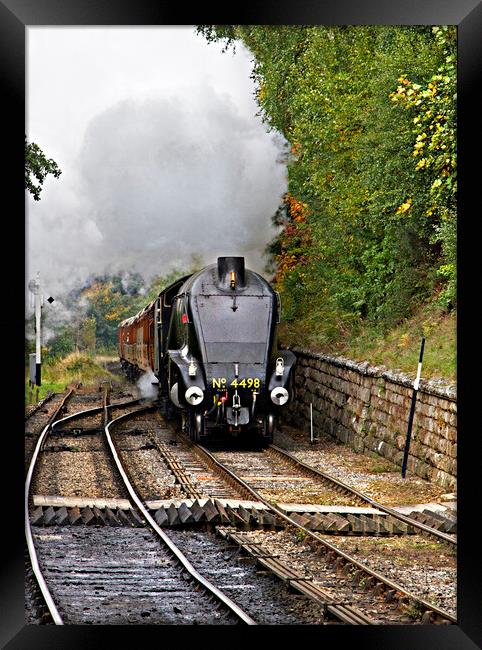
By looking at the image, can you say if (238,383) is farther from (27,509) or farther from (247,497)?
(27,509)

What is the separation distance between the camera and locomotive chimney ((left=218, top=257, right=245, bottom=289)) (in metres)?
12.9

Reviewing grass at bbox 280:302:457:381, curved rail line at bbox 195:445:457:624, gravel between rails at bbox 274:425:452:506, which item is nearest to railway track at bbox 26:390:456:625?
curved rail line at bbox 195:445:457:624

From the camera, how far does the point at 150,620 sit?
214 inches

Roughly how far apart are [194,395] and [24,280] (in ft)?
24.5

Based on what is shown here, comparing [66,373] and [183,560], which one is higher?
[66,373]

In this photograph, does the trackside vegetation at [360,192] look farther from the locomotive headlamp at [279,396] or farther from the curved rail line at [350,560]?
the curved rail line at [350,560]

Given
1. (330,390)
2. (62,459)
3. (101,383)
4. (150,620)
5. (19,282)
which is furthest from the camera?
(101,383)

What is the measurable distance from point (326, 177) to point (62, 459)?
5581mm

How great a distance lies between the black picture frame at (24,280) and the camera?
485 centimetres

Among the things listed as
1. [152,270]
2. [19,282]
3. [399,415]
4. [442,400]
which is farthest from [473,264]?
[152,270]

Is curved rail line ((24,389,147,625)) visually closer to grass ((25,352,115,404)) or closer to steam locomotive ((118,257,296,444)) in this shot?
grass ((25,352,115,404))

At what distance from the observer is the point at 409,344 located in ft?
40.0

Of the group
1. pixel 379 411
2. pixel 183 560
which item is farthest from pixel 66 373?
pixel 183 560

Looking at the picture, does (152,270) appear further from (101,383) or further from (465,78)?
(465,78)
